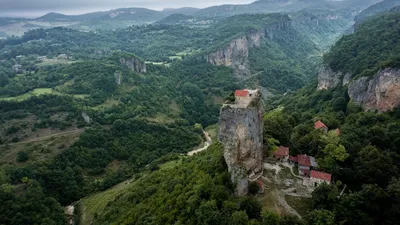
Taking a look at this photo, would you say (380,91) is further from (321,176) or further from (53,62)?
(53,62)

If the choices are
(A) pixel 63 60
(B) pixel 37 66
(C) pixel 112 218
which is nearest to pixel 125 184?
(C) pixel 112 218

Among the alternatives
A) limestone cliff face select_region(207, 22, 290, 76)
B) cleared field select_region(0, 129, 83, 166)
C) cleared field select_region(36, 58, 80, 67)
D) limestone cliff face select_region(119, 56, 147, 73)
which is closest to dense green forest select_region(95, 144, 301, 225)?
cleared field select_region(0, 129, 83, 166)

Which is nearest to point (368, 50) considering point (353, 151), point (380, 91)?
point (380, 91)

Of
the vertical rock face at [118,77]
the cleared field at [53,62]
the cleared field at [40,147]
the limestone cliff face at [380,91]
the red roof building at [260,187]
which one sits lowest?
the cleared field at [40,147]

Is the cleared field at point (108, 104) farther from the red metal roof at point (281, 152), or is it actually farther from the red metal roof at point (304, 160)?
the red metal roof at point (304, 160)

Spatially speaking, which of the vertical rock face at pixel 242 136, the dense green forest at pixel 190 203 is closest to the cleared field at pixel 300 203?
the dense green forest at pixel 190 203

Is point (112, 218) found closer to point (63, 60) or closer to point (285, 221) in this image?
point (285, 221)

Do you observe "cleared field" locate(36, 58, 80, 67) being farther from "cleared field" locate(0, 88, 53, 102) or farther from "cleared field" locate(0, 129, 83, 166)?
"cleared field" locate(0, 129, 83, 166)
